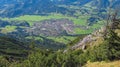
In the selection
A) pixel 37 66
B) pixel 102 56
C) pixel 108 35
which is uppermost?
pixel 108 35

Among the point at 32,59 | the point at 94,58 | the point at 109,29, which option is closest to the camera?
the point at 109,29

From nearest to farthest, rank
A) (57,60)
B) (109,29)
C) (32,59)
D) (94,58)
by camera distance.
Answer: (109,29) < (94,58) < (57,60) < (32,59)

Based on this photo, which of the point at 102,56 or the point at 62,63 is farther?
the point at 62,63

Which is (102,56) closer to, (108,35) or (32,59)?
(108,35)

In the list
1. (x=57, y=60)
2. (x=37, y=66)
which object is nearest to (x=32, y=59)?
(x=37, y=66)

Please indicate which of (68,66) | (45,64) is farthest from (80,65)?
(45,64)

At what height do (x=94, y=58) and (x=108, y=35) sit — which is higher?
(x=108, y=35)

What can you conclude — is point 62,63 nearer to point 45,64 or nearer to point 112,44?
point 45,64

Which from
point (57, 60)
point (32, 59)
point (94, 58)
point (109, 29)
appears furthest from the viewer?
point (32, 59)

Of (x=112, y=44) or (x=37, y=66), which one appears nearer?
(x=112, y=44)
